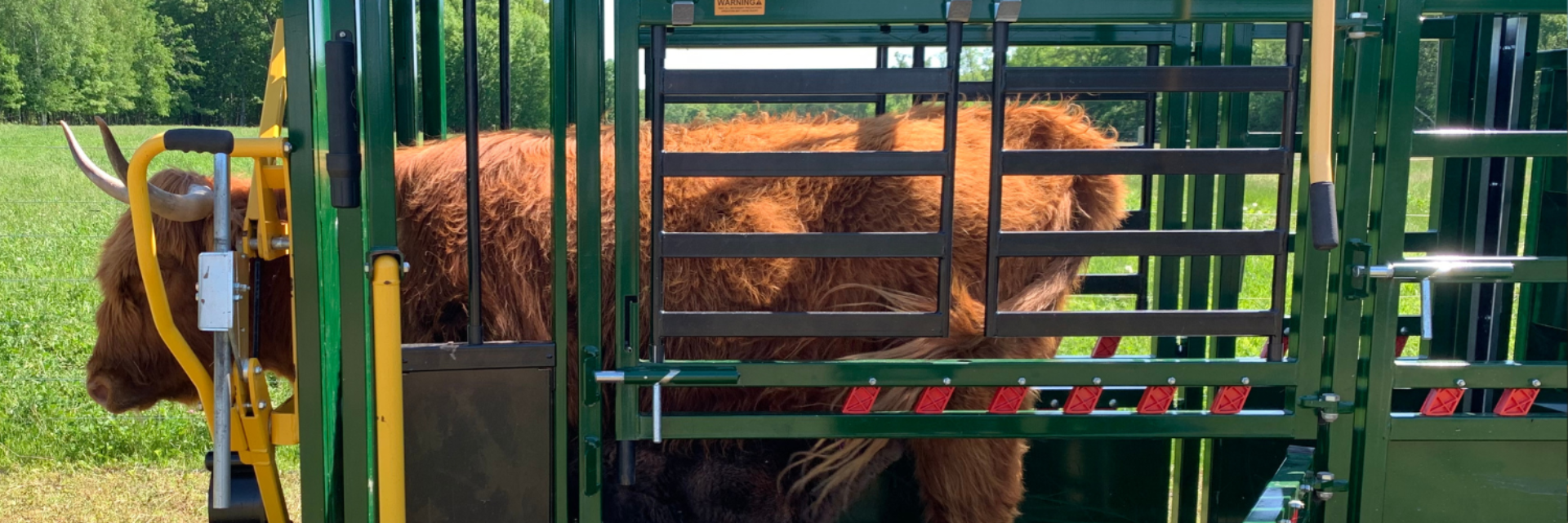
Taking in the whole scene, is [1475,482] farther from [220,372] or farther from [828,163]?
[220,372]

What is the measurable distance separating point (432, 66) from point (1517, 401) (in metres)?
2.96

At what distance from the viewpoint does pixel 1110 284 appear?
3.92 meters

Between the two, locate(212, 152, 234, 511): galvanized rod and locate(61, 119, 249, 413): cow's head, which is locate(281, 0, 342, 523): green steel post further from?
locate(61, 119, 249, 413): cow's head

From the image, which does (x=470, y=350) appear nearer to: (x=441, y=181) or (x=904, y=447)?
(x=441, y=181)

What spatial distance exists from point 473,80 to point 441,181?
0.74m

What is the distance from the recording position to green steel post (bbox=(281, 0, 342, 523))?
2.11 metres

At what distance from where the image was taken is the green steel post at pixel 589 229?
2.21m

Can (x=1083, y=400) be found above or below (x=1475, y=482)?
above

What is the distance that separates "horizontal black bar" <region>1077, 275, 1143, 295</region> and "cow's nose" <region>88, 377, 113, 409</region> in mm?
3198

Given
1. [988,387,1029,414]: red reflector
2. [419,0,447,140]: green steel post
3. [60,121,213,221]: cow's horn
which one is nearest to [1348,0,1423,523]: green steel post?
[988,387,1029,414]: red reflector

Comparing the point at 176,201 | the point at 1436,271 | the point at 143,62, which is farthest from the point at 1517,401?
the point at 143,62

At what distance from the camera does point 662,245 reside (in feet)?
7.38

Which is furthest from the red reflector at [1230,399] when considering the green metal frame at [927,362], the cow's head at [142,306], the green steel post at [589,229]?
the cow's head at [142,306]

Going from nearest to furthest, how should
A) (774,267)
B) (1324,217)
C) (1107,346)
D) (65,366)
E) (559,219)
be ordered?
(1324,217) → (559,219) → (774,267) → (1107,346) → (65,366)
